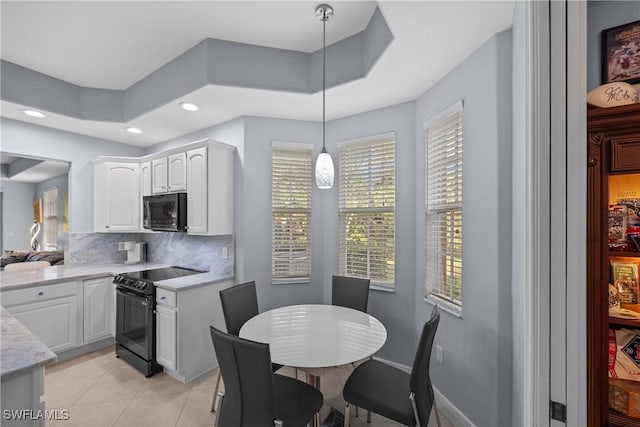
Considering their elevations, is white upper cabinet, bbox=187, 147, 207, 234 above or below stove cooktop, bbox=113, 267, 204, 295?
above

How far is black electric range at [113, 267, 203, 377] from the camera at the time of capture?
→ 2641 millimetres

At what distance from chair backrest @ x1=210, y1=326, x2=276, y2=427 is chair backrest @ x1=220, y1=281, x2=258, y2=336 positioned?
79 cm

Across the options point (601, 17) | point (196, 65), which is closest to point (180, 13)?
point (196, 65)

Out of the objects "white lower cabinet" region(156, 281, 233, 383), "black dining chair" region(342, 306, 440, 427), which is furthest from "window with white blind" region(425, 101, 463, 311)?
"white lower cabinet" region(156, 281, 233, 383)

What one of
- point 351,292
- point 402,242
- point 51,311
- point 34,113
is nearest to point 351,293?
point 351,292

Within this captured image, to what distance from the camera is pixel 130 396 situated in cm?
234

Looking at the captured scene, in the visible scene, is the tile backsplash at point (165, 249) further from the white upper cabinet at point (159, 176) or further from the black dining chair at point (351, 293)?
the black dining chair at point (351, 293)

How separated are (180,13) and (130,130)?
6.46 ft

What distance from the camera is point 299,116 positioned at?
9.78 feet

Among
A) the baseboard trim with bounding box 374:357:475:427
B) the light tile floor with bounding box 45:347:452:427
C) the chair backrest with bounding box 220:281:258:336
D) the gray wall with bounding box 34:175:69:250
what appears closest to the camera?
the baseboard trim with bounding box 374:357:475:427

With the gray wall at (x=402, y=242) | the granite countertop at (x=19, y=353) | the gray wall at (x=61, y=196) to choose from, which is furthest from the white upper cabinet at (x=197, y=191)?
the gray wall at (x=61, y=196)

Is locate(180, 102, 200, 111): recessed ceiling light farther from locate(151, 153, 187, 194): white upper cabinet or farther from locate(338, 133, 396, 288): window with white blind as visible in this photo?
locate(338, 133, 396, 288): window with white blind

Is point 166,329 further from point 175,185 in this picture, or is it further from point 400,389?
point 400,389

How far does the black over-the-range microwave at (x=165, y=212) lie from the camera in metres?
2.97
